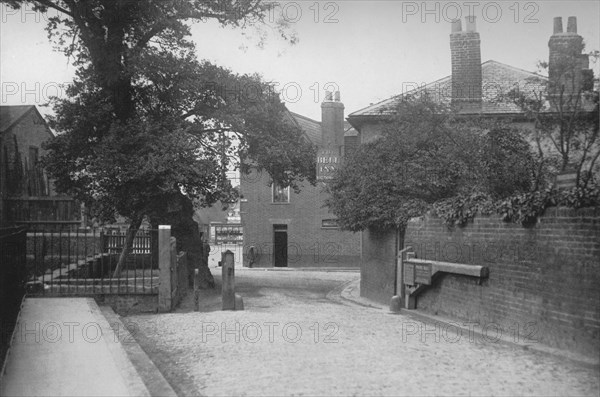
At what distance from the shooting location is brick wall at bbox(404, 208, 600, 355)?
7.14 meters

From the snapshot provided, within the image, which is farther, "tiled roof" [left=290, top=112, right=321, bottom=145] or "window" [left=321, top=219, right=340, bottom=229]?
"tiled roof" [left=290, top=112, right=321, bottom=145]

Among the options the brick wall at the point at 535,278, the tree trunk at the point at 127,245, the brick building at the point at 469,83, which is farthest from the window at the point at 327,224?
the brick wall at the point at 535,278

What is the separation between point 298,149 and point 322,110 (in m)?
17.2

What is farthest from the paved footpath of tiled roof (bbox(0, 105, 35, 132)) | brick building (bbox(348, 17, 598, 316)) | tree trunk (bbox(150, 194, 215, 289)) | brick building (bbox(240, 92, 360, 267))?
brick building (bbox(240, 92, 360, 267))

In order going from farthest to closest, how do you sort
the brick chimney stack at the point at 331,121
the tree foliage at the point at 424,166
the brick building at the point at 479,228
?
the brick chimney stack at the point at 331,121 → the tree foliage at the point at 424,166 → the brick building at the point at 479,228

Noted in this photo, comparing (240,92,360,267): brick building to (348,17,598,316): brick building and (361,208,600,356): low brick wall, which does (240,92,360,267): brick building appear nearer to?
(348,17,598,316): brick building

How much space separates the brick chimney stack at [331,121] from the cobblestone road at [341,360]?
25.4 meters

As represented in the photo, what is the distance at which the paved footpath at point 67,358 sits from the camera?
5.65 m

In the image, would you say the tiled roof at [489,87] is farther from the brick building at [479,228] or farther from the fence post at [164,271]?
the fence post at [164,271]

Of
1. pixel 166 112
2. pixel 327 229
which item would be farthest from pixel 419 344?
pixel 327 229

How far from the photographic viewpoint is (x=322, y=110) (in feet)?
118

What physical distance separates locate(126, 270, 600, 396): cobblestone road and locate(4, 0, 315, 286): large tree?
7.04 metres

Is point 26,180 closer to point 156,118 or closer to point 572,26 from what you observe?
point 156,118

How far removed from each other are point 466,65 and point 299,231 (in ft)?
56.0
